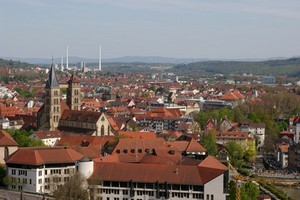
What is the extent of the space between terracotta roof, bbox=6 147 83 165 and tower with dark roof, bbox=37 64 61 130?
21.4 meters

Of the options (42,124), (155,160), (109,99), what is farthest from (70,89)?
(109,99)

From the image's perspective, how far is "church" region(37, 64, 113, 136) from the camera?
60406mm

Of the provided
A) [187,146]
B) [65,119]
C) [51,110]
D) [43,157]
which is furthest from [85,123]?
[43,157]

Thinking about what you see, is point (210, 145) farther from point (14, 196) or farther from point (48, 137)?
point (14, 196)

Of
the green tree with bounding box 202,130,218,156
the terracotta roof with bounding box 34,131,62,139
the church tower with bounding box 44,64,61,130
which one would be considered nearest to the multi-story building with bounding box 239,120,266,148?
the green tree with bounding box 202,130,218,156

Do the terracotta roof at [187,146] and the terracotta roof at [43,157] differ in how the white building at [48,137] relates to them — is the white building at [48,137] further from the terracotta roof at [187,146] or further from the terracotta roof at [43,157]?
the terracotta roof at [43,157]

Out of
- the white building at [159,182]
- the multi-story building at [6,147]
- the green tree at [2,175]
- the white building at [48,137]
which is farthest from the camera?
the white building at [48,137]

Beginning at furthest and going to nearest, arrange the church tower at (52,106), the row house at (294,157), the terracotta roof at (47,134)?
the church tower at (52,106), the row house at (294,157), the terracotta roof at (47,134)

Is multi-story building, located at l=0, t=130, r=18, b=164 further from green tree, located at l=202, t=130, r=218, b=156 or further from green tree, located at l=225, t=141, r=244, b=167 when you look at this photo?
green tree, located at l=225, t=141, r=244, b=167

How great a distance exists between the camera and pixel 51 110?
63.3 m

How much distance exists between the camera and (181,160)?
43.0 m

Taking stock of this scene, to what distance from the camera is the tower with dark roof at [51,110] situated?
208ft

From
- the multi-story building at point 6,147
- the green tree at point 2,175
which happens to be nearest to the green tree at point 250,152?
the multi-story building at point 6,147

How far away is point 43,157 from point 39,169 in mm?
833
